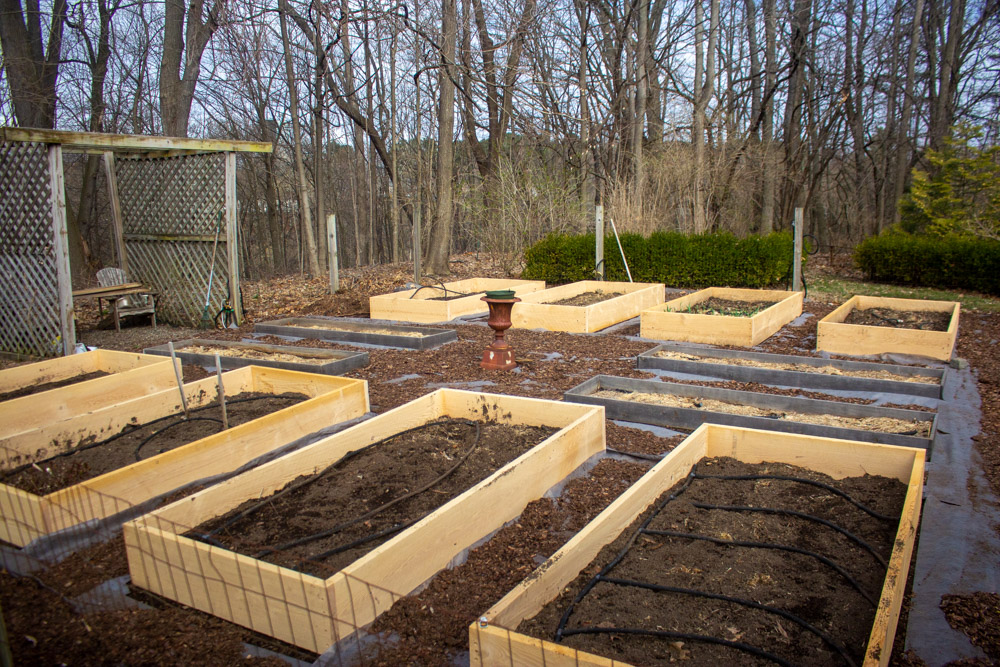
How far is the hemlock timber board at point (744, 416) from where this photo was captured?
392 cm

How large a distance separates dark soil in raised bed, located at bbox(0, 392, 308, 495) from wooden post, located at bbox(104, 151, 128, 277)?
535 cm

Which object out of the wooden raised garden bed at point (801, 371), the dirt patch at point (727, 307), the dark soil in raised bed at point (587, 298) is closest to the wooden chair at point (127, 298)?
the dark soil in raised bed at point (587, 298)

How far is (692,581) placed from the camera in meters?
2.53

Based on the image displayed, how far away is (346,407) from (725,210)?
12910 millimetres

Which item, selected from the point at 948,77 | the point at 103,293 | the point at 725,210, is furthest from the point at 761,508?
the point at 948,77

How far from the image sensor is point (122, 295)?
27.1 ft

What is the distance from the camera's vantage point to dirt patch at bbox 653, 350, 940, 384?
5.47m

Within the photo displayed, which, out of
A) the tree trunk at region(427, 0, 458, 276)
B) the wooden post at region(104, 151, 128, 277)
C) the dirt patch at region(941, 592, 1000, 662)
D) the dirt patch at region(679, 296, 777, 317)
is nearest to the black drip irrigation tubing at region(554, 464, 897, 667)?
the dirt patch at region(941, 592, 1000, 662)

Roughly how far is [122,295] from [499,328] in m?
5.29

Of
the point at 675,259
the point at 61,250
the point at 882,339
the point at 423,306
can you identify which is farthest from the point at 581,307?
the point at 61,250

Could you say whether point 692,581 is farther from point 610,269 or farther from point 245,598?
point 610,269

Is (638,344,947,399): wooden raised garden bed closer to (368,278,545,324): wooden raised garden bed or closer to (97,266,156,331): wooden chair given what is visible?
(368,278,545,324): wooden raised garden bed

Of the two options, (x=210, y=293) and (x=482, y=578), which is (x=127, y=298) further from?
(x=482, y=578)

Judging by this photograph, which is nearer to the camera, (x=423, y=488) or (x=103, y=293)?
(x=423, y=488)
